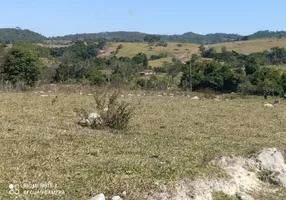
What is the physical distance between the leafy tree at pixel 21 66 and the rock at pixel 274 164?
33289 millimetres

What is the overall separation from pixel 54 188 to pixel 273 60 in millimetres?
91240

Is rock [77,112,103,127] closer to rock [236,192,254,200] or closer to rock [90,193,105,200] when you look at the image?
rock [236,192,254,200]

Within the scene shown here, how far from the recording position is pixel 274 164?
30.2 ft

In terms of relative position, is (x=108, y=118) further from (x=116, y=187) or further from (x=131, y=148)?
(x=116, y=187)

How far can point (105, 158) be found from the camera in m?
8.61

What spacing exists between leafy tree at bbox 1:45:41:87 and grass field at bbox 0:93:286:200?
2532 cm

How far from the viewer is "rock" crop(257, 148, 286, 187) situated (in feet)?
28.7

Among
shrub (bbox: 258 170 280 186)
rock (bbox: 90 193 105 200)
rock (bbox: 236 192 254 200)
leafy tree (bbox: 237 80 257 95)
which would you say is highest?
rock (bbox: 90 193 105 200)

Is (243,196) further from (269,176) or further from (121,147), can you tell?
(121,147)

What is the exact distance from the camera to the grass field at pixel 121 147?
7117 mm

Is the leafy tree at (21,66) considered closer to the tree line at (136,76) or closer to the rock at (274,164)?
the tree line at (136,76)

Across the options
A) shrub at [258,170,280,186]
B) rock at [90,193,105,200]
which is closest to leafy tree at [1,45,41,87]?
shrub at [258,170,280,186]
